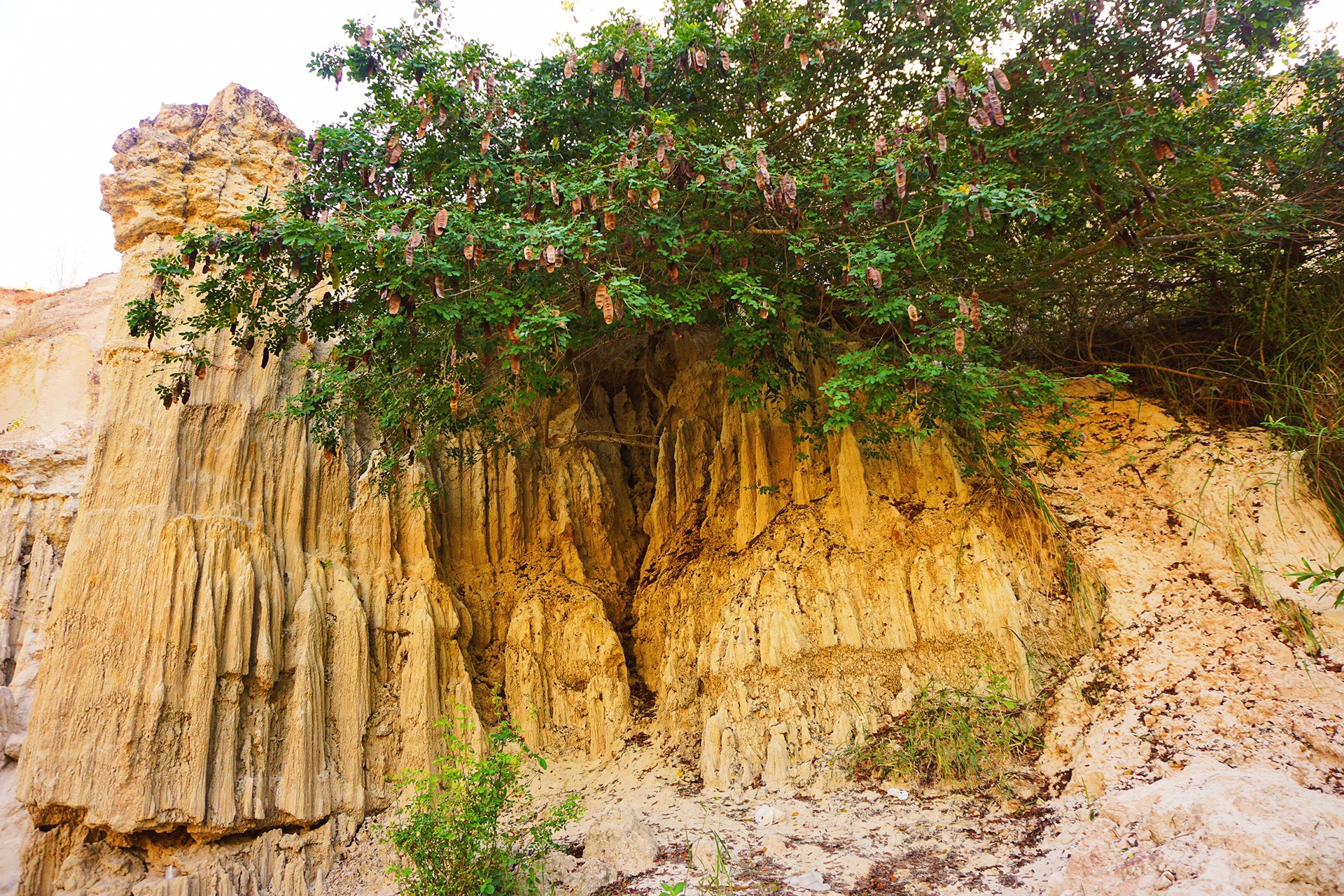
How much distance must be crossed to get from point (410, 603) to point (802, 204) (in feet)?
22.0

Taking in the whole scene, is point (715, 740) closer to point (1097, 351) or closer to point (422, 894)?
point (422, 894)

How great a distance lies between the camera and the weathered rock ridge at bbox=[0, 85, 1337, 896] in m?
7.25

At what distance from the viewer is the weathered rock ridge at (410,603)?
7250mm

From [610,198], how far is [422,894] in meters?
6.01

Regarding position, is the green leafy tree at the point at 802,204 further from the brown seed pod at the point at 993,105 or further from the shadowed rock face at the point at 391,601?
the shadowed rock face at the point at 391,601

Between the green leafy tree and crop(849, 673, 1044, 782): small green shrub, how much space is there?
2322mm

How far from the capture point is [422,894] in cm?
556

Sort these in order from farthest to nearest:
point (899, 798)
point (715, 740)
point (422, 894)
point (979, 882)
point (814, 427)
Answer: point (814, 427) → point (715, 740) → point (899, 798) → point (422, 894) → point (979, 882)

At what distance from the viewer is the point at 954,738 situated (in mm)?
6824

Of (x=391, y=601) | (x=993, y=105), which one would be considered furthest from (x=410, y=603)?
(x=993, y=105)

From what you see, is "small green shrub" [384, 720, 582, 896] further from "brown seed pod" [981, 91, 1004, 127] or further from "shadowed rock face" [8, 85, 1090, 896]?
"brown seed pod" [981, 91, 1004, 127]

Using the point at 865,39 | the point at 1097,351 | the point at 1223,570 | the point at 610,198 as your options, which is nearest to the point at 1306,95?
the point at 1097,351

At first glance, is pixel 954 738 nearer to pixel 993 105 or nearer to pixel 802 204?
pixel 802 204

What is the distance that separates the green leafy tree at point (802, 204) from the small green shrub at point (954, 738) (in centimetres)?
232
